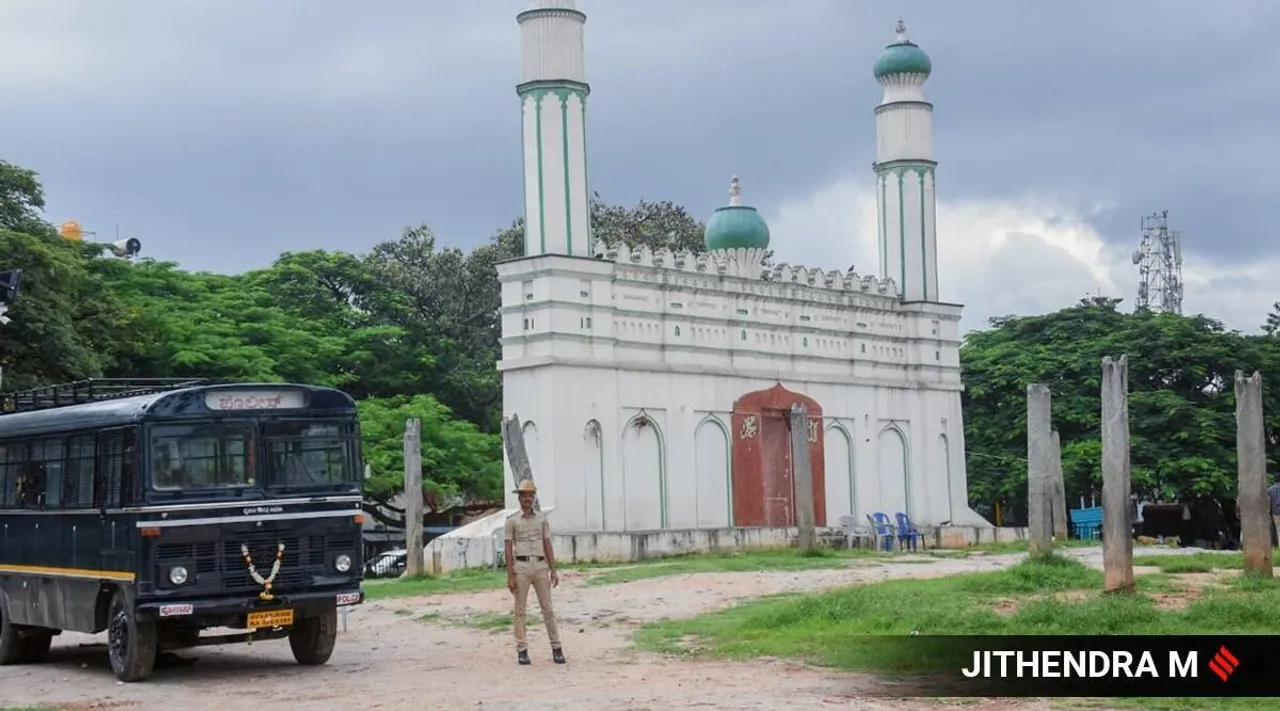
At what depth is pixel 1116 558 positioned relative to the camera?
2030 centimetres

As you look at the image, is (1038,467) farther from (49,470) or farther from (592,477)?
(592,477)

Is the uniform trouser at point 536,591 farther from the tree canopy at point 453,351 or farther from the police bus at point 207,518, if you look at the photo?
the tree canopy at point 453,351

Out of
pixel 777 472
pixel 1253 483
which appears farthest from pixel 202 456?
pixel 777 472

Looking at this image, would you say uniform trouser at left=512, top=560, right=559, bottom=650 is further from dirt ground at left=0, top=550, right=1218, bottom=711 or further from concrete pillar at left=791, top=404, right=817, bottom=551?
concrete pillar at left=791, top=404, right=817, bottom=551

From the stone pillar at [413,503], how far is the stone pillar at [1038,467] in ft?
39.5

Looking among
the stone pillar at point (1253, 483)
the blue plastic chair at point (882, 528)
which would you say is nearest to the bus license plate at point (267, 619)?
the stone pillar at point (1253, 483)

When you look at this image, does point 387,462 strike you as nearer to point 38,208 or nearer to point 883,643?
point 38,208

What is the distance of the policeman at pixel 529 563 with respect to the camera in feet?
60.5

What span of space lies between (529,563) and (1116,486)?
284 inches

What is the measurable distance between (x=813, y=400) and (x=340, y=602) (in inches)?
941

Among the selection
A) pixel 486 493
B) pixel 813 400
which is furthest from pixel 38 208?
pixel 813 400

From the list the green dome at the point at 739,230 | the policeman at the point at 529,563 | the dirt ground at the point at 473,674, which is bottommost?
the dirt ground at the point at 473,674

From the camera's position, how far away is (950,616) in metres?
18.7

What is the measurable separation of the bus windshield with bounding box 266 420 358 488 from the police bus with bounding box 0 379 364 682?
0.6 inches
